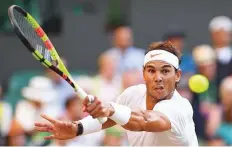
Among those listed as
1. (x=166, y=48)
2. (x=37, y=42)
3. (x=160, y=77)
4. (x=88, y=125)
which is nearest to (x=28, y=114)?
(x=88, y=125)

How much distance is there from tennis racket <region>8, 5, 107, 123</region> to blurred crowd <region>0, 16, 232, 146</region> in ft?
8.87

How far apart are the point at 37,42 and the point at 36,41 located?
0.01 metres

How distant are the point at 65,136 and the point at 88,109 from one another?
75 cm

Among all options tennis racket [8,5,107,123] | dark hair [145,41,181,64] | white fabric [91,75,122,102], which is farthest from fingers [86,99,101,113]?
white fabric [91,75,122,102]

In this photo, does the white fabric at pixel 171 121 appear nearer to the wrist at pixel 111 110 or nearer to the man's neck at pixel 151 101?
the man's neck at pixel 151 101

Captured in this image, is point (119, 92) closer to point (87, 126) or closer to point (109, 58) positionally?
point (109, 58)

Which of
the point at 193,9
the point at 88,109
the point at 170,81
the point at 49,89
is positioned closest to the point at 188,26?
the point at 193,9

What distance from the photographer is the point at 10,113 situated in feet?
31.7

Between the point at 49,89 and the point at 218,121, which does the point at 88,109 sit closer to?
the point at 218,121

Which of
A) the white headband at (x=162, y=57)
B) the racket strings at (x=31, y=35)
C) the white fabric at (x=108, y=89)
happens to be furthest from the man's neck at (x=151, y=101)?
the white fabric at (x=108, y=89)

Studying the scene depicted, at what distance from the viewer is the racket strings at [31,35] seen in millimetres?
5711

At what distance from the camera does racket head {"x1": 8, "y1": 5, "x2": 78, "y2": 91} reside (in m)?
5.46

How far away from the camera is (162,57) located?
5.90 meters

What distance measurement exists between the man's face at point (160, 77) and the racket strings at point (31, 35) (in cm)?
78
